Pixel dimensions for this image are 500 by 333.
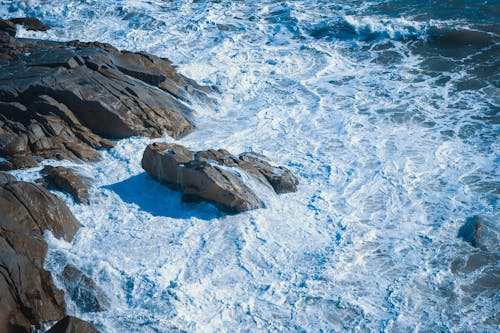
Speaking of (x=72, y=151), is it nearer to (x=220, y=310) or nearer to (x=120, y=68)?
(x=120, y=68)

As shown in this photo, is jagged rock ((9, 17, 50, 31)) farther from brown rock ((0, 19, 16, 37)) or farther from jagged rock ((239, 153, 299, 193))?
jagged rock ((239, 153, 299, 193))

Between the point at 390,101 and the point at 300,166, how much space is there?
3.34 meters

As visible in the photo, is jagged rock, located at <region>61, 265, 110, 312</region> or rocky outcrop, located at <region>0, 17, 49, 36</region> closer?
jagged rock, located at <region>61, 265, 110, 312</region>

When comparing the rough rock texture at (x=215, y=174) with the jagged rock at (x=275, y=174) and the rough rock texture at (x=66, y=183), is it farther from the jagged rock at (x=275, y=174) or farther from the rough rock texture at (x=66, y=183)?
the rough rock texture at (x=66, y=183)

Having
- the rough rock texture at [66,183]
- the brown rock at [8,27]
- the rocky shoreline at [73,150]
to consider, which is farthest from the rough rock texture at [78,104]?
the brown rock at [8,27]

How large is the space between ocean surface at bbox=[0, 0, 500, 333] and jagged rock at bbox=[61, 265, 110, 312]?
0.37 ft

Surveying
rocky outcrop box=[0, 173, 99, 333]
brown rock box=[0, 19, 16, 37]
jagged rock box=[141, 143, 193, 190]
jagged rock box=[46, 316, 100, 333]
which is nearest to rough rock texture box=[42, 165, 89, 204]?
rocky outcrop box=[0, 173, 99, 333]

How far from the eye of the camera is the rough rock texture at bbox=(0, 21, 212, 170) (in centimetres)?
1014

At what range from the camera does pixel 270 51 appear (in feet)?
51.5

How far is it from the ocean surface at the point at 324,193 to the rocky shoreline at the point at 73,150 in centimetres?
26

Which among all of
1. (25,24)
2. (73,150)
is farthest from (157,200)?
(25,24)

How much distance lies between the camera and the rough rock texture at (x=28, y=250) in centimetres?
679

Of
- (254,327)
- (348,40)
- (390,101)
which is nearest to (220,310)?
(254,327)

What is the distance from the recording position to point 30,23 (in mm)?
16312
